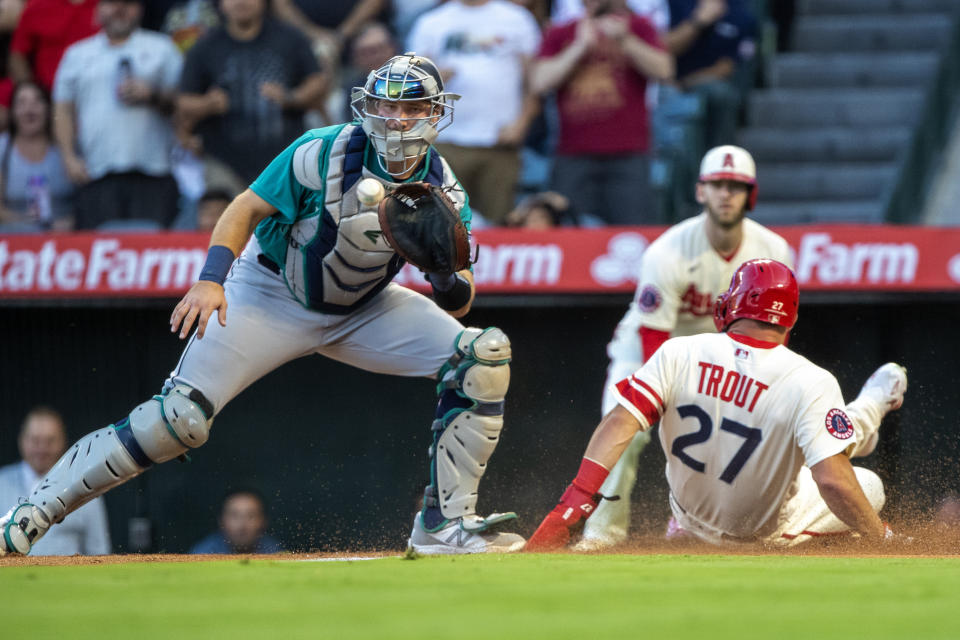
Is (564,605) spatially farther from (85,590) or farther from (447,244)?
(447,244)

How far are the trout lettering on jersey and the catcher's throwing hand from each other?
1815 mm

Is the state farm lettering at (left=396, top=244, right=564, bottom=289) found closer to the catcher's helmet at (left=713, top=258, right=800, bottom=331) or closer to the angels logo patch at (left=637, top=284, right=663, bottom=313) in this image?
the angels logo patch at (left=637, top=284, right=663, bottom=313)

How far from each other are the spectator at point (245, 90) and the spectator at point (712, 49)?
2528 mm

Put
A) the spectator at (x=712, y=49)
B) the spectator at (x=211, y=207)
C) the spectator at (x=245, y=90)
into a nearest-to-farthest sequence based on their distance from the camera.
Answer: the spectator at (x=211, y=207), the spectator at (x=245, y=90), the spectator at (x=712, y=49)

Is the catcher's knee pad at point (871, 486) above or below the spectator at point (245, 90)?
below

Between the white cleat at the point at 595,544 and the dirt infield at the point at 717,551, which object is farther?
the white cleat at the point at 595,544

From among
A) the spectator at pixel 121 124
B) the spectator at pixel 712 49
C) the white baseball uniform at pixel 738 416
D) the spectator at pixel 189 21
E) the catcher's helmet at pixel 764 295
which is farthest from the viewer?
the spectator at pixel 189 21

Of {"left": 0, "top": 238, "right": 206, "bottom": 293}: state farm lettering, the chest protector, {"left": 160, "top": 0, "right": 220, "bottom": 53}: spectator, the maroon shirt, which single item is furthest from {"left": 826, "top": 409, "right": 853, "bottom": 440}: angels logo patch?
{"left": 160, "top": 0, "right": 220, "bottom": 53}: spectator

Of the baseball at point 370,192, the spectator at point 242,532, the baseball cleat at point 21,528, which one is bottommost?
the spectator at point 242,532

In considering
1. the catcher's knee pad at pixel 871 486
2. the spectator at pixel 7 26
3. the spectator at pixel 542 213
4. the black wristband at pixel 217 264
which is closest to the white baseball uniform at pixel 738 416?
the catcher's knee pad at pixel 871 486

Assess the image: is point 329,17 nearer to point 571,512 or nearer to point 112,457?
point 112,457

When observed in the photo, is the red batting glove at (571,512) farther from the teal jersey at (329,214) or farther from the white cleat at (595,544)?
the teal jersey at (329,214)

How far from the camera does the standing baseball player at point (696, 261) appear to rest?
6.86 metres

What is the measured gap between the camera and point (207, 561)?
463 cm
